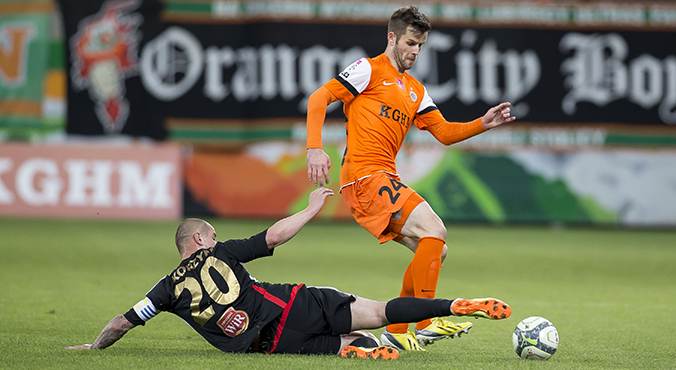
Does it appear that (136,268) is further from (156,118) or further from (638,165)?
(638,165)

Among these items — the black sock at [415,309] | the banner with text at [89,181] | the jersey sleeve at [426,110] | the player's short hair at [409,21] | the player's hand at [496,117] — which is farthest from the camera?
the banner with text at [89,181]

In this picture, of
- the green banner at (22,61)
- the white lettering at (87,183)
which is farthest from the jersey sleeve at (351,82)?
the green banner at (22,61)

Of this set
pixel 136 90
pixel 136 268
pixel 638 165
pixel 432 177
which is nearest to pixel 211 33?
pixel 136 90

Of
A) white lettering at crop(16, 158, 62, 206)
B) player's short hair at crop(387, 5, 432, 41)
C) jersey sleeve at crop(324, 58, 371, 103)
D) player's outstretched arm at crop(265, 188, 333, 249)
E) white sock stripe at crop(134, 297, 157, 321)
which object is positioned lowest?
white lettering at crop(16, 158, 62, 206)

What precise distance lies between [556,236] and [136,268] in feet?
24.8

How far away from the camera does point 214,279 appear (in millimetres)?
4344

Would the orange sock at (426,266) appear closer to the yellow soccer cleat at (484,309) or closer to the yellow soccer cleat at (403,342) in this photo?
the yellow soccer cleat at (403,342)

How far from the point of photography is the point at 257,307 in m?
4.41

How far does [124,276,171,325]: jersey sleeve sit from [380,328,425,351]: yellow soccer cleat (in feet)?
4.46

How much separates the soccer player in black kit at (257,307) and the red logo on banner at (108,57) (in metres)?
10.9

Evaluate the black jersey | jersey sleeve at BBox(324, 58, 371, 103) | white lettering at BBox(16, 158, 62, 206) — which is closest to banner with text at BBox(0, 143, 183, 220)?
white lettering at BBox(16, 158, 62, 206)

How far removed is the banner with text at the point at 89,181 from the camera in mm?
14406

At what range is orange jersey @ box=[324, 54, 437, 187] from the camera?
5.04m

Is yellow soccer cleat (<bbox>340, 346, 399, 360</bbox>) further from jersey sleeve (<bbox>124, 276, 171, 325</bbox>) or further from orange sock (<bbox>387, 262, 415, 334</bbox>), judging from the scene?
jersey sleeve (<bbox>124, 276, 171, 325</bbox>)
